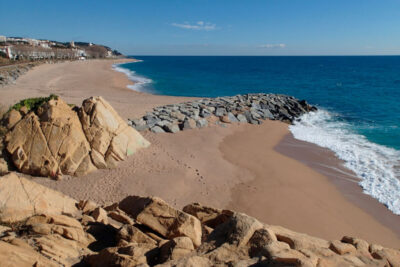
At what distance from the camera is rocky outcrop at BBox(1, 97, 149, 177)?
420 inches

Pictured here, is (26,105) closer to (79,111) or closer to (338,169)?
(79,111)

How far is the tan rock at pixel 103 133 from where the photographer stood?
11672mm

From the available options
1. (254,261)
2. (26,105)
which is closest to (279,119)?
(26,105)

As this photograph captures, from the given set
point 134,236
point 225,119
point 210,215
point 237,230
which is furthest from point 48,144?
point 225,119

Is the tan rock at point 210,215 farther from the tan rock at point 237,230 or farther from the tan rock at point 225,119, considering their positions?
the tan rock at point 225,119

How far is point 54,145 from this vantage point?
10.8m

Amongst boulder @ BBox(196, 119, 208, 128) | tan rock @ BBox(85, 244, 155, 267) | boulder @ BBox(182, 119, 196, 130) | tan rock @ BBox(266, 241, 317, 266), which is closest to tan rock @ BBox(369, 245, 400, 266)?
tan rock @ BBox(266, 241, 317, 266)

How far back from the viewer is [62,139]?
35.7ft

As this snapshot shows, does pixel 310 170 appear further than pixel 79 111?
Yes

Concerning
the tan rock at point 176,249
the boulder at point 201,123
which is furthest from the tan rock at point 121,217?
the boulder at point 201,123

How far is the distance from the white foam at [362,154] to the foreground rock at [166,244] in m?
7.98

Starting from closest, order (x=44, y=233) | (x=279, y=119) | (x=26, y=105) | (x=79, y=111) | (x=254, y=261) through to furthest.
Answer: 1. (x=254, y=261)
2. (x=44, y=233)
3. (x=79, y=111)
4. (x=26, y=105)
5. (x=279, y=119)

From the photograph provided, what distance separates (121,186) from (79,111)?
4074 mm

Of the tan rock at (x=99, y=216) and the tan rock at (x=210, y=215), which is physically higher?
the tan rock at (x=210, y=215)
